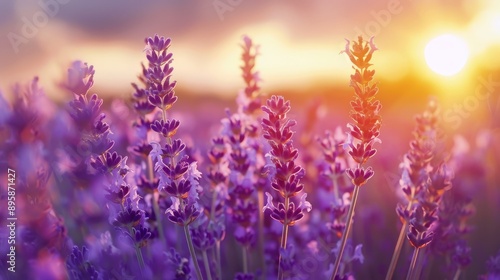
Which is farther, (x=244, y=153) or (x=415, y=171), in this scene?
(x=244, y=153)

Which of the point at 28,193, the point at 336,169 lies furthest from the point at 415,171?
the point at 28,193

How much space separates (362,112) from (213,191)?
0.92m

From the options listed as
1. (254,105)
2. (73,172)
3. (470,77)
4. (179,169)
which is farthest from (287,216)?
(470,77)

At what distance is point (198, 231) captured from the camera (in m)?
2.09

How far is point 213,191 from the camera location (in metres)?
2.50

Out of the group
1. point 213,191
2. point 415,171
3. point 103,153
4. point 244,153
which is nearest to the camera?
point 103,153

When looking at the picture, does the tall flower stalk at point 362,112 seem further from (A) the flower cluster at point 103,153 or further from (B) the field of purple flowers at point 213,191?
(A) the flower cluster at point 103,153

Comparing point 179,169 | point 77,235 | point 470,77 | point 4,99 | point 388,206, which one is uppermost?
point 470,77

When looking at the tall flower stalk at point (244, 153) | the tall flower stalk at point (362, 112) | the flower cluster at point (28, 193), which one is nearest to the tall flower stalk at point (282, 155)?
the tall flower stalk at point (362, 112)

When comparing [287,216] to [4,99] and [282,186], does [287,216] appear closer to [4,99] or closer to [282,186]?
[282,186]

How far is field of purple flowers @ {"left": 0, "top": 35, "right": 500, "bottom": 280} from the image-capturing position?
1.82 metres

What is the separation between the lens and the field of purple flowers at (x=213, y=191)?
1817 mm

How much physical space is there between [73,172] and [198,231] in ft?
2.25

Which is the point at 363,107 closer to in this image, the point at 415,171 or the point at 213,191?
the point at 415,171
